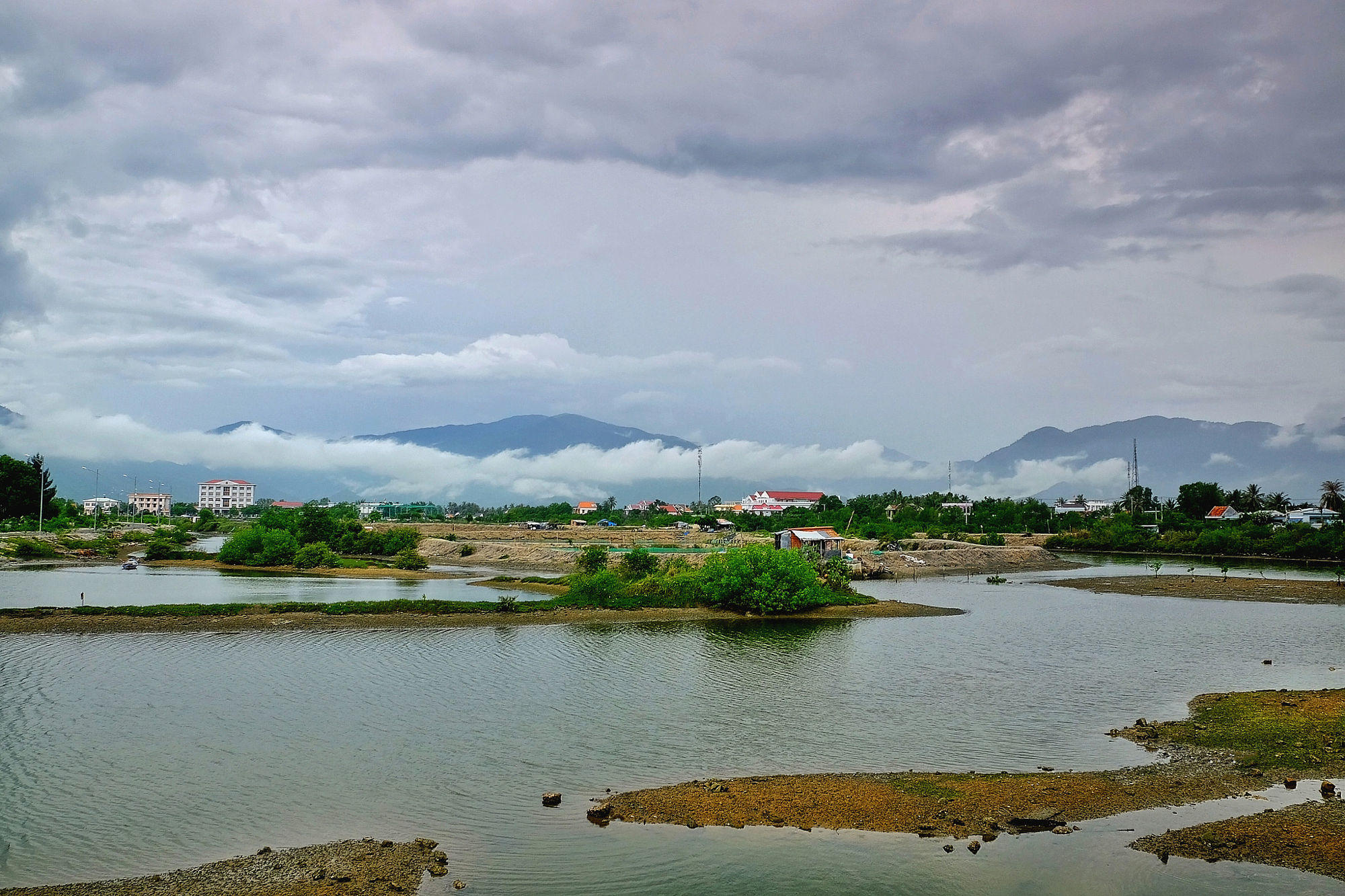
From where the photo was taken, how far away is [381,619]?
49.1 m

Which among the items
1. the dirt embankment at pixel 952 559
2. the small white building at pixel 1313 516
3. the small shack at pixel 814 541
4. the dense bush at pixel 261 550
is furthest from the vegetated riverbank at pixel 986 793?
the small white building at pixel 1313 516

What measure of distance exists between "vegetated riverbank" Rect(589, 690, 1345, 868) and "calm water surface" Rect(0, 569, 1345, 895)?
0.55 metres

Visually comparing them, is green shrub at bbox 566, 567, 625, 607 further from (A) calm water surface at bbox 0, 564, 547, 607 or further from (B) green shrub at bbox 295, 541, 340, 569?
(B) green shrub at bbox 295, 541, 340, 569

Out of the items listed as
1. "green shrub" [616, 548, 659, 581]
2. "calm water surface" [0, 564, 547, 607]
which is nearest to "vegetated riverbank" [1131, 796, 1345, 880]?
"green shrub" [616, 548, 659, 581]

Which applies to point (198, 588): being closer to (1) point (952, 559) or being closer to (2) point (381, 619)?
(2) point (381, 619)

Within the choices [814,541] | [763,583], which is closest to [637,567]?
[763,583]

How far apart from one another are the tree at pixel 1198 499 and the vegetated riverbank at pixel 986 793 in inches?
5455

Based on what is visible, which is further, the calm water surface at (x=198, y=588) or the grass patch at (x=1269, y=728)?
the calm water surface at (x=198, y=588)

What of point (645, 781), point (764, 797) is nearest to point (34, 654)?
point (645, 781)

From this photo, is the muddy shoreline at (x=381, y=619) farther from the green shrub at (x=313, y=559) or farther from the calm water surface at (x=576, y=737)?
the green shrub at (x=313, y=559)

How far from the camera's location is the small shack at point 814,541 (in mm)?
79031

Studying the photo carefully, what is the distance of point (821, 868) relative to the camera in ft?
53.0

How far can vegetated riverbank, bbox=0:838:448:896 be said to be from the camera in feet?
48.4

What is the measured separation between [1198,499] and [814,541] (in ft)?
332
